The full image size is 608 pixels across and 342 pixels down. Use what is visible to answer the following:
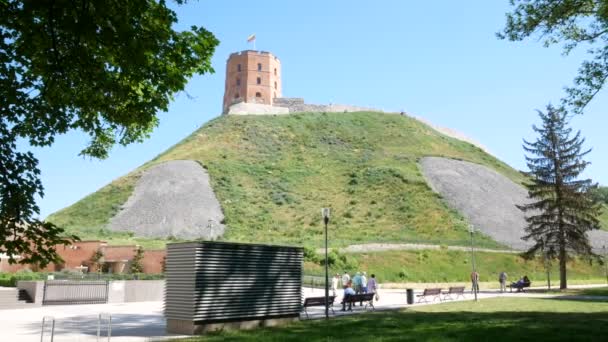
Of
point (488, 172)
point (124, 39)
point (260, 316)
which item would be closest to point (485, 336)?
point (260, 316)

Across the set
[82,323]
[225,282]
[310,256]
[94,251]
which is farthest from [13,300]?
[310,256]

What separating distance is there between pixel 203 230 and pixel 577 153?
37.2 metres

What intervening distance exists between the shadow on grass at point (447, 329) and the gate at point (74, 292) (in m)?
14.4

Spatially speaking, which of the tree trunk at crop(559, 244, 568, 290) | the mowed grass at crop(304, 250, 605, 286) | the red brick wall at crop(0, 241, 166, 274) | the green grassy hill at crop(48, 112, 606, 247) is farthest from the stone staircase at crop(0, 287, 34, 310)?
the tree trunk at crop(559, 244, 568, 290)

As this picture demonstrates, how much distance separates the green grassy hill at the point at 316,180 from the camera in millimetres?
57531

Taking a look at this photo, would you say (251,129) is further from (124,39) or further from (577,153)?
(124,39)

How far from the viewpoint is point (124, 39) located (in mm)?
8586

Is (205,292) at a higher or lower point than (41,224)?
lower

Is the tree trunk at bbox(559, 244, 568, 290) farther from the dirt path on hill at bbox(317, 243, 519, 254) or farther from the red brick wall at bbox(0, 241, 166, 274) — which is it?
the red brick wall at bbox(0, 241, 166, 274)

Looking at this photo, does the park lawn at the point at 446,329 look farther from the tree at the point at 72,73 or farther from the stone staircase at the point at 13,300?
the stone staircase at the point at 13,300

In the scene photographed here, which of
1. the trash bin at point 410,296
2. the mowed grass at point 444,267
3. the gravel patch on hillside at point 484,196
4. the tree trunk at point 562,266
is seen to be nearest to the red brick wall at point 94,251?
the mowed grass at point 444,267

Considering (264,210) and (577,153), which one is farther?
(264,210)

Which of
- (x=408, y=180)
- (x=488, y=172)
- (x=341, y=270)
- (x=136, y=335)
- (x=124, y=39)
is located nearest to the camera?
(x=124, y=39)

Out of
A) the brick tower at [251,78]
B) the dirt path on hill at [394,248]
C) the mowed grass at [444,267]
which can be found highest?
the brick tower at [251,78]
